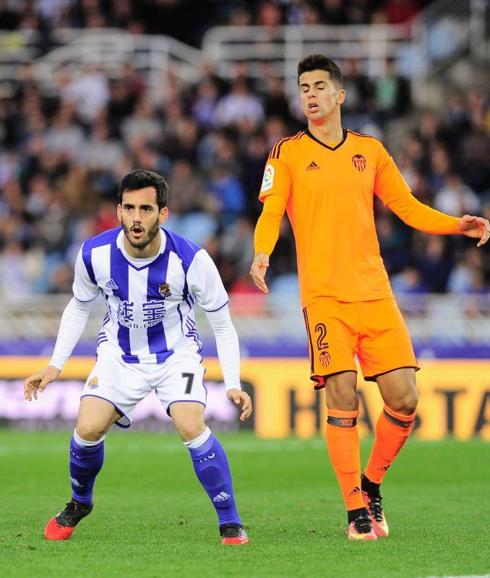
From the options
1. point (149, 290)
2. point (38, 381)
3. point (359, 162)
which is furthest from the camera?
point (359, 162)

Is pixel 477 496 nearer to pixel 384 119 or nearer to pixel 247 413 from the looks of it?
pixel 247 413

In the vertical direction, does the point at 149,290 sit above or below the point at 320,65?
below

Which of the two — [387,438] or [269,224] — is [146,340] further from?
[387,438]

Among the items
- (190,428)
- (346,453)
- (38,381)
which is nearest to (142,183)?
(38,381)

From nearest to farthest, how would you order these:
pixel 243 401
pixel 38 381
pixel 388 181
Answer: pixel 243 401 → pixel 38 381 → pixel 388 181

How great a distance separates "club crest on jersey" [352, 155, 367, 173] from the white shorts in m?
1.43

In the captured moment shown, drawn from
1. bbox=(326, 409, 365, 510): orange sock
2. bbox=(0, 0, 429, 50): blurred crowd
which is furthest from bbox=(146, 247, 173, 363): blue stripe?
bbox=(0, 0, 429, 50): blurred crowd

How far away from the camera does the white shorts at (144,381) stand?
749cm

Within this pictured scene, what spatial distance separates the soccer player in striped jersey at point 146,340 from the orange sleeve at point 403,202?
49.1 inches

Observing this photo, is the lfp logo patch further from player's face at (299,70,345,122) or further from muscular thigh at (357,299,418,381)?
muscular thigh at (357,299,418,381)

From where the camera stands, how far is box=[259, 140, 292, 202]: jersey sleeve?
25.8 ft

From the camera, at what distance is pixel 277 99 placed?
20.0 metres

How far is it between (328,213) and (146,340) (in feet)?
4.07

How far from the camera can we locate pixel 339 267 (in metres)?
7.84
